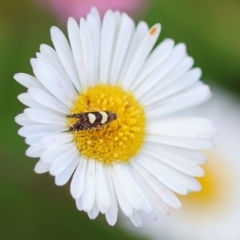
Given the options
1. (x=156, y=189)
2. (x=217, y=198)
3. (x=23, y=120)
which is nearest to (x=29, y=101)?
(x=23, y=120)

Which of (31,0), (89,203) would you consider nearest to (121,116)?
(89,203)

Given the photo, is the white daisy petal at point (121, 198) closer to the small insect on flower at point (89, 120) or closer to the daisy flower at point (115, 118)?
the daisy flower at point (115, 118)

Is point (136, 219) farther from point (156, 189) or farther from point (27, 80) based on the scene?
point (27, 80)

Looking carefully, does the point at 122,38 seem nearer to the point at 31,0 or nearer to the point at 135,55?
the point at 135,55

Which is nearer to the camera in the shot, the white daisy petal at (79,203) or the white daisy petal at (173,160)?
the white daisy petal at (79,203)

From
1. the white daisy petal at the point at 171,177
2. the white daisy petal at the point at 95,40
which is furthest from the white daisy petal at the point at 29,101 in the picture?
the white daisy petal at the point at 171,177

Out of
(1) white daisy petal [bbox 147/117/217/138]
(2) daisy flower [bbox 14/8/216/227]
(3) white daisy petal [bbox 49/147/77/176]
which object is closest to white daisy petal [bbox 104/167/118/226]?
(2) daisy flower [bbox 14/8/216/227]

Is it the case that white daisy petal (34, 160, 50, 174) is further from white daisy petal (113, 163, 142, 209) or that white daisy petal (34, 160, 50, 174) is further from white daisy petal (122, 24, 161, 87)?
white daisy petal (122, 24, 161, 87)
